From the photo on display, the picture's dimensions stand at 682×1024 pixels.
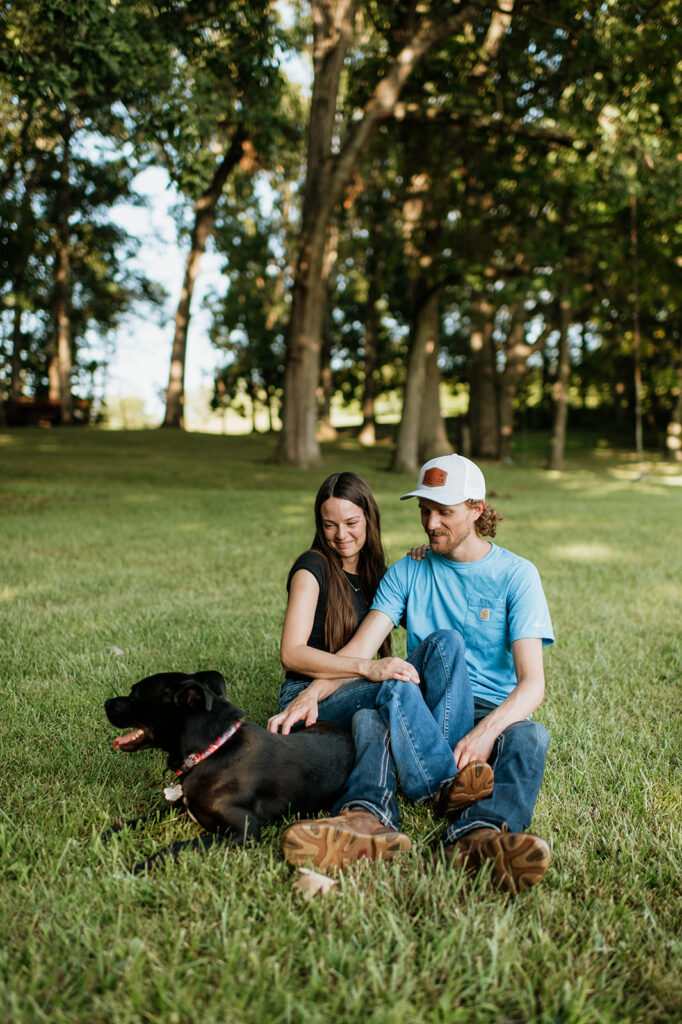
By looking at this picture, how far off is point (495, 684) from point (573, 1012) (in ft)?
5.15

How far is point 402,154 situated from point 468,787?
854 inches

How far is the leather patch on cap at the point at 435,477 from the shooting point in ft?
10.4

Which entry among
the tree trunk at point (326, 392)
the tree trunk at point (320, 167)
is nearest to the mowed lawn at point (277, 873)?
the tree trunk at point (320, 167)

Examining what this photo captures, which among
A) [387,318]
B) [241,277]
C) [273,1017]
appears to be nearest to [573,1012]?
[273,1017]

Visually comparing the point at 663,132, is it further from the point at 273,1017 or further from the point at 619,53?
the point at 273,1017

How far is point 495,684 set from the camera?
10.7 feet

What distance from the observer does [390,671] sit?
2971 mm

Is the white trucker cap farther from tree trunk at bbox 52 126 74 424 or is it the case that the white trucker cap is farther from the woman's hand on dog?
tree trunk at bbox 52 126 74 424

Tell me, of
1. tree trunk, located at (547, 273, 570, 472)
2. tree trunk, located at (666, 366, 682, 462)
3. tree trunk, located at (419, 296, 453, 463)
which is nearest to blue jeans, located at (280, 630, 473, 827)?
tree trunk, located at (547, 273, 570, 472)

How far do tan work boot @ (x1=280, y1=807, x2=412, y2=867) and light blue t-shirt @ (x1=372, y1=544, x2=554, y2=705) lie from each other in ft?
3.10

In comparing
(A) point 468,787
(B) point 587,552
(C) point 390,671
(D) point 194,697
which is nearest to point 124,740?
(D) point 194,697

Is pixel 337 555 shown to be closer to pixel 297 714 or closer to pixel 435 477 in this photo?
pixel 435 477

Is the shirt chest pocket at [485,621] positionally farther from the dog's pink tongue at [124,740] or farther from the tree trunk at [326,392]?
the tree trunk at [326,392]

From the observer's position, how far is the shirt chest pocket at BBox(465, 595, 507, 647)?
322cm
